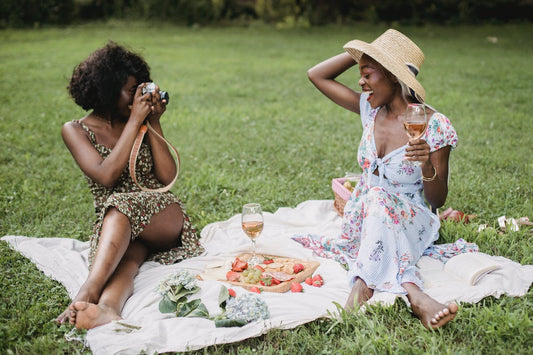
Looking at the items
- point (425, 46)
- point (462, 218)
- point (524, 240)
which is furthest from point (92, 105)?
point (425, 46)

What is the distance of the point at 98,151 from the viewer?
4.24 metres

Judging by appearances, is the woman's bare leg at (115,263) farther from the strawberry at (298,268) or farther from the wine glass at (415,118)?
the wine glass at (415,118)

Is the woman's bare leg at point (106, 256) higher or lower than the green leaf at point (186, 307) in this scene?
higher

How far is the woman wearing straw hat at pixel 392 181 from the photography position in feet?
11.8

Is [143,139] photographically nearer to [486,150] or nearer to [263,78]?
[486,150]

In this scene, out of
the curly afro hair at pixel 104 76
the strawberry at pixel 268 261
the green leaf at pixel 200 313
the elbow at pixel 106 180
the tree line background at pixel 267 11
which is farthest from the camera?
the tree line background at pixel 267 11

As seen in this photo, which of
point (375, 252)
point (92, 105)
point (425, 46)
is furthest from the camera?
point (425, 46)

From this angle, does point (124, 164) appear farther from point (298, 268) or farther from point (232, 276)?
point (298, 268)

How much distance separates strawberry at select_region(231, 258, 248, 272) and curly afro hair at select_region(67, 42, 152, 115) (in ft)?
5.11

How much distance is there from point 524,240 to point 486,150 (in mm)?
2897

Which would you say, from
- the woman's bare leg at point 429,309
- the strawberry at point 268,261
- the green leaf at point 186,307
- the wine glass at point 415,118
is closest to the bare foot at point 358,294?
the woman's bare leg at point 429,309

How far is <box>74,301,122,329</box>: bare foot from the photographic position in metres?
3.16

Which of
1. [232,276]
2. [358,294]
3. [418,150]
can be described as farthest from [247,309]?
[418,150]

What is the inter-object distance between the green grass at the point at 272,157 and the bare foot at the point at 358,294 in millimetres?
116
